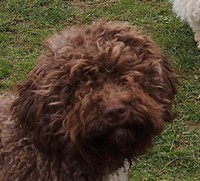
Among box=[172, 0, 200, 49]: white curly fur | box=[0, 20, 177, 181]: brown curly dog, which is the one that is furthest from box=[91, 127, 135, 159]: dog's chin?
box=[172, 0, 200, 49]: white curly fur

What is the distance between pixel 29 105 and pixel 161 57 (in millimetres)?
702

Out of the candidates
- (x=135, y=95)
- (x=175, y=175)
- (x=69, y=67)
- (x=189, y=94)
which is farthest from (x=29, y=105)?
(x=189, y=94)

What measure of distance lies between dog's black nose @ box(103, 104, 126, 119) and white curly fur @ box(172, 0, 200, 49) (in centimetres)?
315

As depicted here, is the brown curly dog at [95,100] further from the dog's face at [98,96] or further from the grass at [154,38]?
the grass at [154,38]

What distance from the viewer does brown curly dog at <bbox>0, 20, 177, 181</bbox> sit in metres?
2.87

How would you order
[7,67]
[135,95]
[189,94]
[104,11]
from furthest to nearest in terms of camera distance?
[104,11], [7,67], [189,94], [135,95]

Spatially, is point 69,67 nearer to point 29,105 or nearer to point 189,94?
point 29,105

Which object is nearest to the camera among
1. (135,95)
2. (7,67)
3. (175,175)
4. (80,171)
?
(135,95)

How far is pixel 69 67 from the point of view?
295cm

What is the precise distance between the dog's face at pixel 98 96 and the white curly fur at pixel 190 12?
2.75 metres

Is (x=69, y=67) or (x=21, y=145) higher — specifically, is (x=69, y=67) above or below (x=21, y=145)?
above

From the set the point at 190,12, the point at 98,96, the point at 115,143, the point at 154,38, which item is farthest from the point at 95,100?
the point at 154,38

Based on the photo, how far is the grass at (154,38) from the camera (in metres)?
4.84

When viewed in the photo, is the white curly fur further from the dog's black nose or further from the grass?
the dog's black nose
